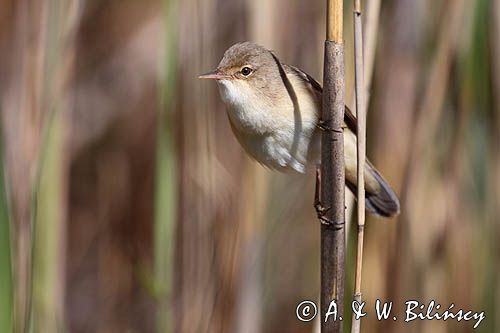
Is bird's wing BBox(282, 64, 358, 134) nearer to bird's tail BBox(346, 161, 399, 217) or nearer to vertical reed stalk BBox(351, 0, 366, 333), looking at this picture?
bird's tail BBox(346, 161, 399, 217)

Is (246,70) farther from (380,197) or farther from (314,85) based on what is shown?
(380,197)

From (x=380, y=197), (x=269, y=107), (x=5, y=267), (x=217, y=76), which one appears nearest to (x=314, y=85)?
(x=269, y=107)

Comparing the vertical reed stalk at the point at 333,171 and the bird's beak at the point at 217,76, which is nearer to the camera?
the vertical reed stalk at the point at 333,171

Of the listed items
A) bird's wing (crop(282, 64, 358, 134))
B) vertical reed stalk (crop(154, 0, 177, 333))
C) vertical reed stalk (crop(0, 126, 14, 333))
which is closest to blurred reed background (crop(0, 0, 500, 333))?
vertical reed stalk (crop(154, 0, 177, 333))

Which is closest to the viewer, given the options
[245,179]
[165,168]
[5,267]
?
[5,267]

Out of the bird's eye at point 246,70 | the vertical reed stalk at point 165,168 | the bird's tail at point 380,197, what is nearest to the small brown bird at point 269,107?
the bird's eye at point 246,70

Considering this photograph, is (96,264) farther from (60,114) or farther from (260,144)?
(260,144)

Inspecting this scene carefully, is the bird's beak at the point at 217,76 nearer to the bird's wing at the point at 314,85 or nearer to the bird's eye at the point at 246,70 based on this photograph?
the bird's eye at the point at 246,70
